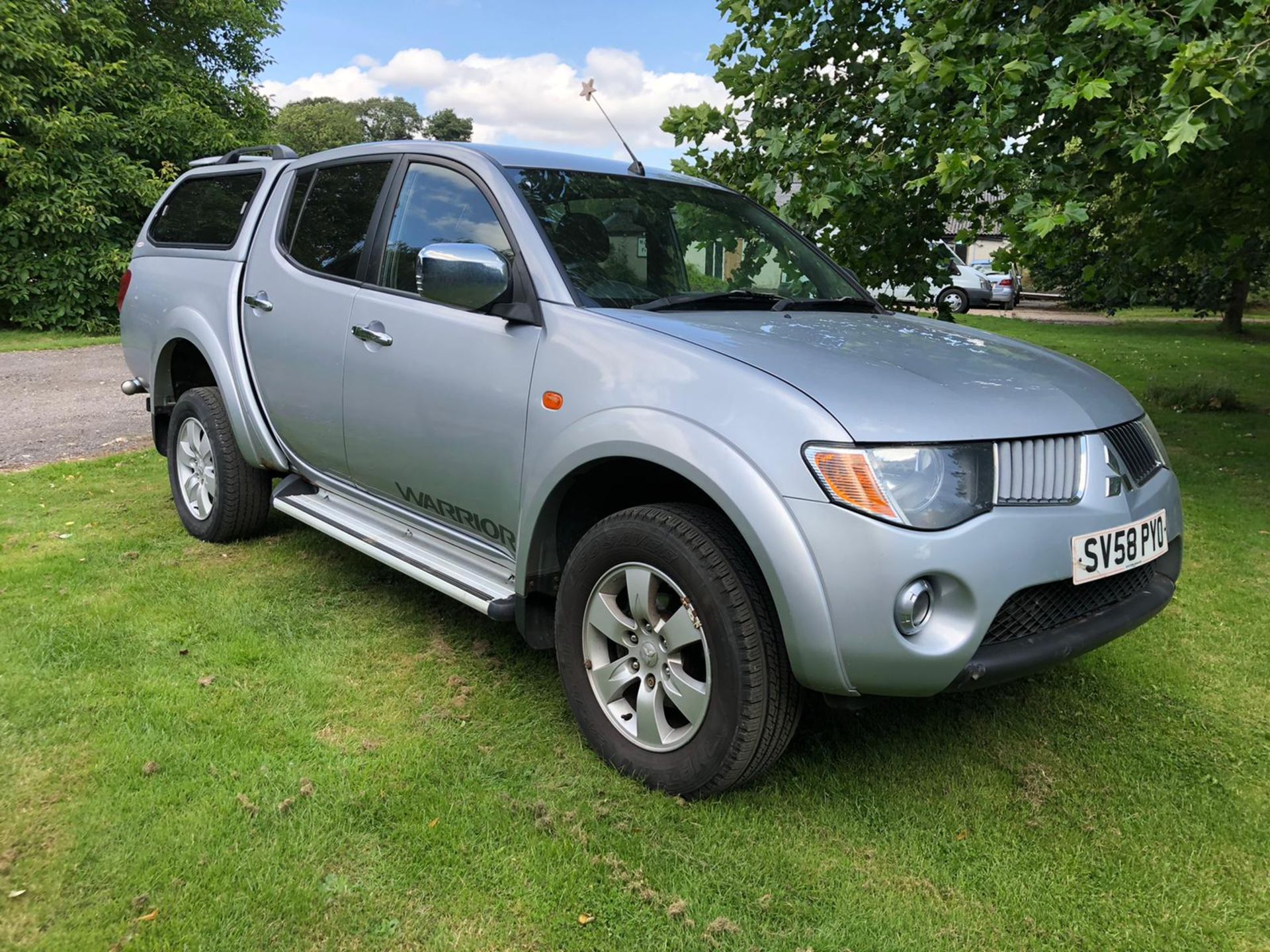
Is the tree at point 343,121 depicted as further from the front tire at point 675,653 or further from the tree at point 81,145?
the front tire at point 675,653

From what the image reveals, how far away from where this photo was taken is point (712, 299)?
123 inches

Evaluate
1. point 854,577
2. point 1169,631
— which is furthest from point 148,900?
point 1169,631

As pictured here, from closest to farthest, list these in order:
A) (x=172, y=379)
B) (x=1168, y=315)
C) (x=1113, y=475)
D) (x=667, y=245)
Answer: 1. (x=1113, y=475)
2. (x=667, y=245)
3. (x=172, y=379)
4. (x=1168, y=315)

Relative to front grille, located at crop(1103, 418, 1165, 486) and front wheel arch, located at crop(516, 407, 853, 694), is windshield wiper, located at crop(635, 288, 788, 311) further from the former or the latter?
front grille, located at crop(1103, 418, 1165, 486)

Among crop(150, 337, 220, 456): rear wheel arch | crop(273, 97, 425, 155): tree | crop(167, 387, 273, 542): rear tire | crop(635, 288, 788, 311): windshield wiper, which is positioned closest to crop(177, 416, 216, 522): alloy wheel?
crop(167, 387, 273, 542): rear tire

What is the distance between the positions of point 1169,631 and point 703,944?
8.94 ft

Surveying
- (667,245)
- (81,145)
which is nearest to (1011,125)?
(667,245)

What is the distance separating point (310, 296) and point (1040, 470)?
2853 mm

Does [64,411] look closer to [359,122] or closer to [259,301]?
[259,301]

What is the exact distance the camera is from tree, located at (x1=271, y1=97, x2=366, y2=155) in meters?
70.1

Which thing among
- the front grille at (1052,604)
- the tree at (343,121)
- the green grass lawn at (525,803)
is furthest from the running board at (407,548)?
the tree at (343,121)

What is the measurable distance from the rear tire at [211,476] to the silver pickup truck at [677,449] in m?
0.40

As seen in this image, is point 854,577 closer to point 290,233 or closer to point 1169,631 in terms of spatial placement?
point 1169,631

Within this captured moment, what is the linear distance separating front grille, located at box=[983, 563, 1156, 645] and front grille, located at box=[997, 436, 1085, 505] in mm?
222
